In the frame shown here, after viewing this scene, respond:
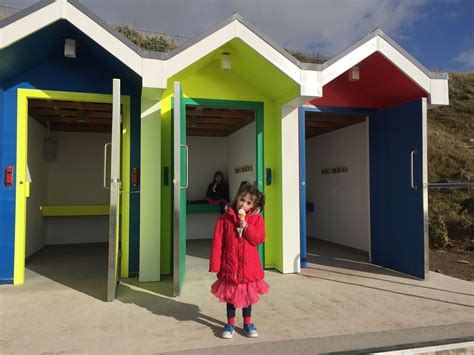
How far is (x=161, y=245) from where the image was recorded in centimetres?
500

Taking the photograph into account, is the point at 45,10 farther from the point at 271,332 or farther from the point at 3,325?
the point at 271,332

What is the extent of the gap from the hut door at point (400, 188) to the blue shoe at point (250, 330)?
2.78 m

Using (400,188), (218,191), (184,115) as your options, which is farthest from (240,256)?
(218,191)

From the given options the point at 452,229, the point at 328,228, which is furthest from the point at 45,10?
the point at 452,229

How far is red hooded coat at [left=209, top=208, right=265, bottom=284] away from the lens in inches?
118

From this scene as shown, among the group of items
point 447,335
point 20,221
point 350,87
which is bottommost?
point 447,335

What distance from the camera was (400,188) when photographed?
5.16 meters

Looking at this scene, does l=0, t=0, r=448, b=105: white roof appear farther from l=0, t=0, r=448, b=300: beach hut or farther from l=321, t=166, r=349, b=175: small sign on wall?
l=321, t=166, r=349, b=175: small sign on wall

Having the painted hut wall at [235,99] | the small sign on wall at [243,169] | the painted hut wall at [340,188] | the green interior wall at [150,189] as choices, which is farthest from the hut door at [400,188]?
the green interior wall at [150,189]

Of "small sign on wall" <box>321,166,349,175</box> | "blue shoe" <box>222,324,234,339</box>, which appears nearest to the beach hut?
"small sign on wall" <box>321,166,349,175</box>

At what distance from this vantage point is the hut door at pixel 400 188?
4754 millimetres

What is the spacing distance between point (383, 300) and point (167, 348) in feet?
7.79

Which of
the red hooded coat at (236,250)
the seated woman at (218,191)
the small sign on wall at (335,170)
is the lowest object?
the red hooded coat at (236,250)

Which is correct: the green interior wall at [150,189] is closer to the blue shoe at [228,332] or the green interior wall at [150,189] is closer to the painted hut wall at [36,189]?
the blue shoe at [228,332]
